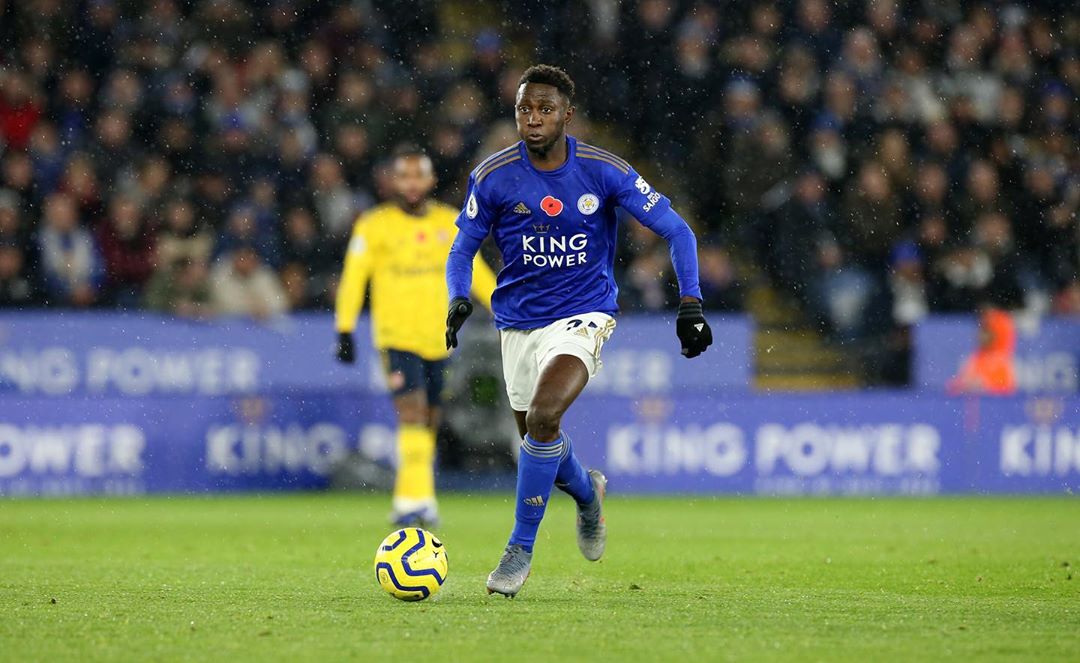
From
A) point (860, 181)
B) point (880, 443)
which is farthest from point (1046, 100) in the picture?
point (880, 443)

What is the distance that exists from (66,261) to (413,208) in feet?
Result: 17.7

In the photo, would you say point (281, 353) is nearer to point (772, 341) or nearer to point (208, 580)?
point (772, 341)

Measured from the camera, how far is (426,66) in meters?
17.7

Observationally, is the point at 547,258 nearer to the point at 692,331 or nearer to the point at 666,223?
the point at 666,223

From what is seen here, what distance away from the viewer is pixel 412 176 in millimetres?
11055

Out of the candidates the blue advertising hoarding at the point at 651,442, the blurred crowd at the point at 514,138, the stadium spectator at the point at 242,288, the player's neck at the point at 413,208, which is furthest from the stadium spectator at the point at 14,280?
the player's neck at the point at 413,208

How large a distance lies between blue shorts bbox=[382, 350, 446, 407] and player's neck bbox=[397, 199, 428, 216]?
0.99 m

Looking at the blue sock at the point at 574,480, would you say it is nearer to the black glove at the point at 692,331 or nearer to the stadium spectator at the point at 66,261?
the black glove at the point at 692,331

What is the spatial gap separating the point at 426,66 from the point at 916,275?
5662mm

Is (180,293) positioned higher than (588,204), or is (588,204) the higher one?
(180,293)

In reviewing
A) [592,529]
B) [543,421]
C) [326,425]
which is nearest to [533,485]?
[543,421]

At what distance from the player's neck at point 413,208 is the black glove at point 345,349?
945 mm

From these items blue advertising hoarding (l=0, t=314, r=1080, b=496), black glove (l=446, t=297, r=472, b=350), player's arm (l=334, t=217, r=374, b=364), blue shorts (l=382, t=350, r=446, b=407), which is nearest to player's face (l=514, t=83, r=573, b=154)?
black glove (l=446, t=297, r=472, b=350)

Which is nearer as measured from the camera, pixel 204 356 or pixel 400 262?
pixel 400 262
